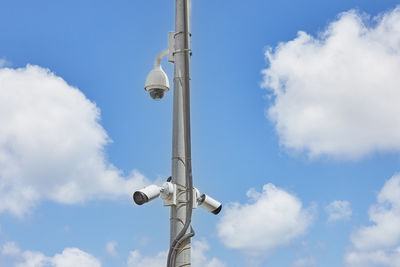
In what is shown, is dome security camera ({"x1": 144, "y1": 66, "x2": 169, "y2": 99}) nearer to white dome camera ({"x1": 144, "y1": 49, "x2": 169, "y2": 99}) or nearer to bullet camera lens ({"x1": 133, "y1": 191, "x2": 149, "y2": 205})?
white dome camera ({"x1": 144, "y1": 49, "x2": 169, "y2": 99})

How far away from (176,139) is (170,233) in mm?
1325

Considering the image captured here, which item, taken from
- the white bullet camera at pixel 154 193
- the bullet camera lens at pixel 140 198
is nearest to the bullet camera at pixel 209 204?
the white bullet camera at pixel 154 193

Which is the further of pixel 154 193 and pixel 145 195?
pixel 154 193

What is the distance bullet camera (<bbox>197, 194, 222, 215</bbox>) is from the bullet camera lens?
1049 mm

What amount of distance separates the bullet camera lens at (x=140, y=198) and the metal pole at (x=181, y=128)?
0.67m

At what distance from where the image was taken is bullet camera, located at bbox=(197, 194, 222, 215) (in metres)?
8.39

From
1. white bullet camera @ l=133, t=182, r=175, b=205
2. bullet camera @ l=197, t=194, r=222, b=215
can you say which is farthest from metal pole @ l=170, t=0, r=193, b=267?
bullet camera @ l=197, t=194, r=222, b=215

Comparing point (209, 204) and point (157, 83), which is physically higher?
point (157, 83)

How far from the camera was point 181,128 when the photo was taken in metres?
8.41

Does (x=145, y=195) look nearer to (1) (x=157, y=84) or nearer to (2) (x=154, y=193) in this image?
(2) (x=154, y=193)

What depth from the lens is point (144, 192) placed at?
754 centimetres

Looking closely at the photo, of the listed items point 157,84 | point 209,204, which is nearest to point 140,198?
point 209,204

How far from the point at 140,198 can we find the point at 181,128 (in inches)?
52.8

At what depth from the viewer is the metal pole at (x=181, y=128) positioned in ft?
26.5
